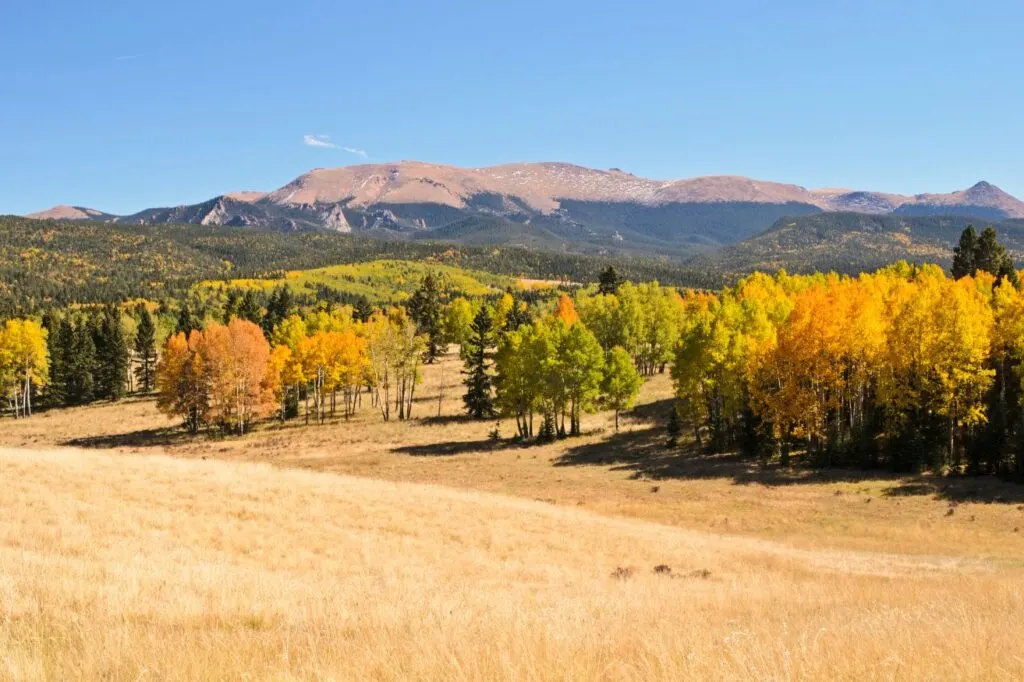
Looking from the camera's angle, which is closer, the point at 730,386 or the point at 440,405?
the point at 730,386

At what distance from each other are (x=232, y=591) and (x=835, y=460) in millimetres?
44985

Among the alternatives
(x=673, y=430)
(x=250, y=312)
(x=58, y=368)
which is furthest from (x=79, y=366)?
(x=673, y=430)

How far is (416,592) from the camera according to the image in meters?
14.0

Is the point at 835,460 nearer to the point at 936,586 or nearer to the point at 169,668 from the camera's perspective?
the point at 936,586

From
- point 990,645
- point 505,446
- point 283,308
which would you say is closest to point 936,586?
point 990,645

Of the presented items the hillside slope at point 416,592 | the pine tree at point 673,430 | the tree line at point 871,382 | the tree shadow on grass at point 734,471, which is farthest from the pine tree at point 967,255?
the hillside slope at point 416,592

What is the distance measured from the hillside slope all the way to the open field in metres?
0.07

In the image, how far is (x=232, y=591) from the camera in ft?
39.1

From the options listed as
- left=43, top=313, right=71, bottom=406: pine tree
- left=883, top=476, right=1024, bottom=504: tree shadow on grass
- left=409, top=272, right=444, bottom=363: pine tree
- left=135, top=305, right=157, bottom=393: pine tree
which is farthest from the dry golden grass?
left=409, top=272, right=444, bottom=363: pine tree

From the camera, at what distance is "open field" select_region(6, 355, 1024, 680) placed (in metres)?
6.60

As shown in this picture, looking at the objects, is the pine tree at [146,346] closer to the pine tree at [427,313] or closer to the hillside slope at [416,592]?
the pine tree at [427,313]

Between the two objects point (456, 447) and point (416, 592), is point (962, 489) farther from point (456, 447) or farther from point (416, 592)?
point (456, 447)

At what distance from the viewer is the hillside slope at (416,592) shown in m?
6.44

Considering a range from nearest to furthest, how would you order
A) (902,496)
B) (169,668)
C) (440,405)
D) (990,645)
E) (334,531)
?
1. (169,668)
2. (990,645)
3. (334,531)
4. (902,496)
5. (440,405)
